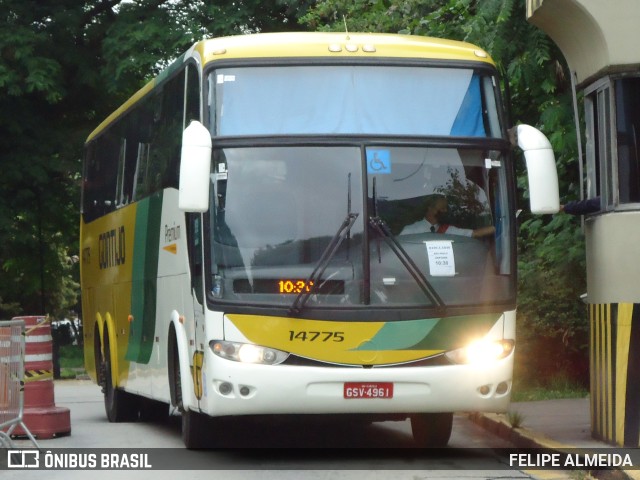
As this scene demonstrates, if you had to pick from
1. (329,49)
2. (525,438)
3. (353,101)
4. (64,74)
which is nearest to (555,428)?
(525,438)

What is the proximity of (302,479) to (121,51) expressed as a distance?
64.9 ft

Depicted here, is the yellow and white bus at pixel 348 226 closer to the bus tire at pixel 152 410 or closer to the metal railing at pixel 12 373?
the metal railing at pixel 12 373

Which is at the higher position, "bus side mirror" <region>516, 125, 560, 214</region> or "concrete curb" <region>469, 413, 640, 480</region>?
"bus side mirror" <region>516, 125, 560, 214</region>

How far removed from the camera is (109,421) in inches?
721

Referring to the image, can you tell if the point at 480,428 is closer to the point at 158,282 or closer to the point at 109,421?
the point at 158,282

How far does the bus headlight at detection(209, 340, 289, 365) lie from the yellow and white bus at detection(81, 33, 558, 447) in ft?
0.05

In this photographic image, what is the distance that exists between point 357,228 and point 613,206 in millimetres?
2143

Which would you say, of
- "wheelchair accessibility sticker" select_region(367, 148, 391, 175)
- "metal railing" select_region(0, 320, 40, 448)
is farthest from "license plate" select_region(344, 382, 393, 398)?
"metal railing" select_region(0, 320, 40, 448)

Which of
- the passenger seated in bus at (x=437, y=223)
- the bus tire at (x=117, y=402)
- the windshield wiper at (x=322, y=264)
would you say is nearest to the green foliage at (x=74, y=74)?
the bus tire at (x=117, y=402)

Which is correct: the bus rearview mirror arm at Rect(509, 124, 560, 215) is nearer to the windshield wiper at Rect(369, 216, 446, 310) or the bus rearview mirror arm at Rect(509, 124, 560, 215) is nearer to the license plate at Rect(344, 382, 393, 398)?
the windshield wiper at Rect(369, 216, 446, 310)

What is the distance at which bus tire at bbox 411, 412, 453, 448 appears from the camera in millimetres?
13000

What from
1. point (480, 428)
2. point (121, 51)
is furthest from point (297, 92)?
point (121, 51)

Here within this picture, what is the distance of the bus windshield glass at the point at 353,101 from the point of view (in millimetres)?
12023

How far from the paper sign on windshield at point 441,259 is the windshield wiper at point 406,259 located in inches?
5.2
